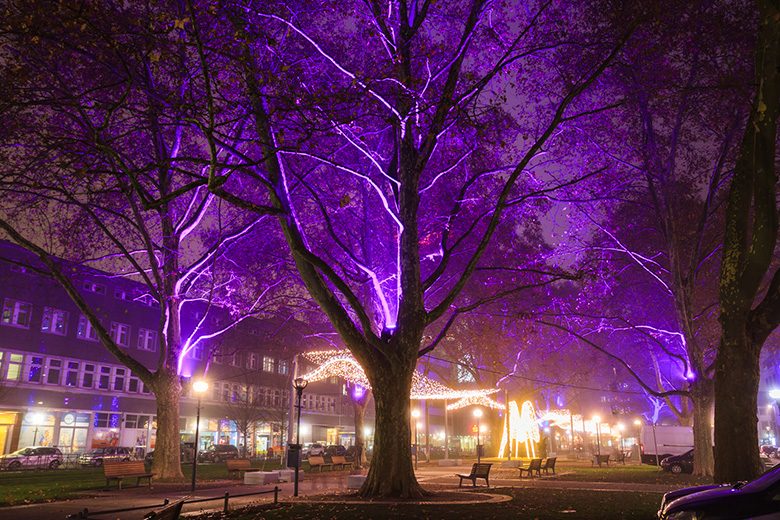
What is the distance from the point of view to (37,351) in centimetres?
3925

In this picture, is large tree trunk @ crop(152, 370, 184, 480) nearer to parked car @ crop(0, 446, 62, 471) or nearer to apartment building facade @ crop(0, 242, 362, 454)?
apartment building facade @ crop(0, 242, 362, 454)

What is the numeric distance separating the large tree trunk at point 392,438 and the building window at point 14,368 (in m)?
33.6

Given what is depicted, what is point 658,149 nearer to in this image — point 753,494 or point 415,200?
point 415,200

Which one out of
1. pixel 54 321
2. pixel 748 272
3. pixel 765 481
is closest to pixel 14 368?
pixel 54 321

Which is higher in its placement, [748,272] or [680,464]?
[748,272]

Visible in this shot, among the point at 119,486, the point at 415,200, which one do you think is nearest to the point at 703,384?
the point at 415,200

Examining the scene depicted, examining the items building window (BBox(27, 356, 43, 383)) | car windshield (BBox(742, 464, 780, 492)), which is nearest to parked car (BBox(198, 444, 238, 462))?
building window (BBox(27, 356, 43, 383))

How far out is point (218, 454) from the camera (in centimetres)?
4459

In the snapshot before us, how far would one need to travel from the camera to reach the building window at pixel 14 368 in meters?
37.5

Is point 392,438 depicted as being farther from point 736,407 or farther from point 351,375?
point 351,375

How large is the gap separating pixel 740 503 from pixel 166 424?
19158 mm

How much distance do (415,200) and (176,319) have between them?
444 inches

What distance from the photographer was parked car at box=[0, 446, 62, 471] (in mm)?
32812

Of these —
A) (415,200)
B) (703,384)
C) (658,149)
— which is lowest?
(703,384)
